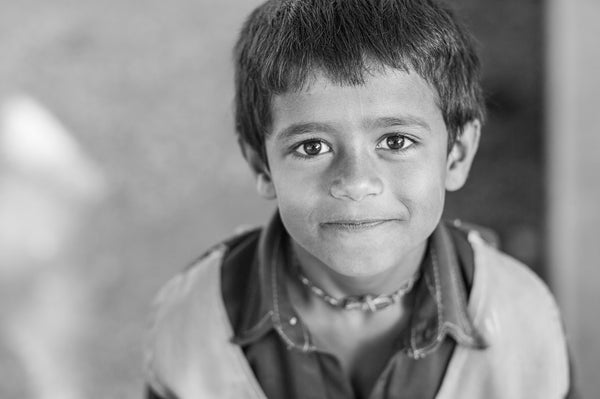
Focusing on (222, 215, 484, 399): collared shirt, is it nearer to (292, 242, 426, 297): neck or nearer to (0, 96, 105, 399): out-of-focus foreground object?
(292, 242, 426, 297): neck

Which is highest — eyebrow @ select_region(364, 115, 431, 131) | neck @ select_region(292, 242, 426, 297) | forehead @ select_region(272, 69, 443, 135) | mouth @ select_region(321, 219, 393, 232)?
forehead @ select_region(272, 69, 443, 135)

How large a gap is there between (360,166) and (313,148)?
0.19ft

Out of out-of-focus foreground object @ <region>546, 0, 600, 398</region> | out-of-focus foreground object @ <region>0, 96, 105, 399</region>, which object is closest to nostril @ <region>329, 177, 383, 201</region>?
out-of-focus foreground object @ <region>546, 0, 600, 398</region>

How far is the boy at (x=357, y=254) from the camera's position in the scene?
2.91ft

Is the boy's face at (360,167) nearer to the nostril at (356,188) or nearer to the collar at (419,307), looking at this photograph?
the nostril at (356,188)

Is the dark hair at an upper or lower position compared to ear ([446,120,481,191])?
upper

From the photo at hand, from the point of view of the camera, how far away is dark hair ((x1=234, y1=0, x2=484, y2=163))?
881 mm

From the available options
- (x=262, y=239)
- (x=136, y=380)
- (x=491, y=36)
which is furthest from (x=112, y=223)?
(x=491, y=36)

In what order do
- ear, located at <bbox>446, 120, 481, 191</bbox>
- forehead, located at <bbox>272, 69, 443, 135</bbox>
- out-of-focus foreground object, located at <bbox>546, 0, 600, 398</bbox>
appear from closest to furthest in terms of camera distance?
1. forehead, located at <bbox>272, 69, 443, 135</bbox>
2. ear, located at <bbox>446, 120, 481, 191</bbox>
3. out-of-focus foreground object, located at <bbox>546, 0, 600, 398</bbox>

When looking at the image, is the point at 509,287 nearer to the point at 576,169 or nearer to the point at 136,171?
the point at 576,169

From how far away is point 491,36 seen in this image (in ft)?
5.65

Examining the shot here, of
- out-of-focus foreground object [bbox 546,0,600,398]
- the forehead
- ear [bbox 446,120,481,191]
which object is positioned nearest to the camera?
the forehead

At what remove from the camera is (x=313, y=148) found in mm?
909

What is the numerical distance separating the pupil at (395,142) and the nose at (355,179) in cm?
3
